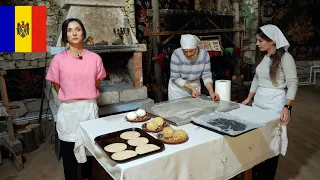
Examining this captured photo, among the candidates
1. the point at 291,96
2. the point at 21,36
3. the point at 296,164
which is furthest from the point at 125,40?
the point at 296,164

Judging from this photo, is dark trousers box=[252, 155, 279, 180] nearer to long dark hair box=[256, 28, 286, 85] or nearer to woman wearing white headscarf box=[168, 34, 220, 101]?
long dark hair box=[256, 28, 286, 85]

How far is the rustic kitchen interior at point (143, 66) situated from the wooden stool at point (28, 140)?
0.04 ft

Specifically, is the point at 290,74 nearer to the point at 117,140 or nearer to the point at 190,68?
the point at 190,68

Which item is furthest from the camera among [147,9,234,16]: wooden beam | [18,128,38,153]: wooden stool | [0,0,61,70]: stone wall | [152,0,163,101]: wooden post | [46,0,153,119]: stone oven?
[147,9,234,16]: wooden beam

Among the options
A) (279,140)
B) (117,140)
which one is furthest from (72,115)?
(279,140)

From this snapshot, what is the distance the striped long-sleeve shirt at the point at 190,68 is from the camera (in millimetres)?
2814

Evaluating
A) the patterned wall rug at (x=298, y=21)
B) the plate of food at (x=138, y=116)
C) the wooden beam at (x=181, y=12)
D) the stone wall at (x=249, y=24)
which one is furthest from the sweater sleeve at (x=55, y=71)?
the patterned wall rug at (x=298, y=21)

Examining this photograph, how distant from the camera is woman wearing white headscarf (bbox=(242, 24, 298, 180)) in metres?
2.20

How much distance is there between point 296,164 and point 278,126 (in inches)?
52.0

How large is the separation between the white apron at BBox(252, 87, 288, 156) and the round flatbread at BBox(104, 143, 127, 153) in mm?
1218

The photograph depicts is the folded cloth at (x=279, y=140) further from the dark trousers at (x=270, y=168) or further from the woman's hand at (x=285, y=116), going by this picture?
the dark trousers at (x=270, y=168)

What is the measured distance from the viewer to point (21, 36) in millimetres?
2492

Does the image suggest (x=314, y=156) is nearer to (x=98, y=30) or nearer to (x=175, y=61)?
(x=175, y=61)

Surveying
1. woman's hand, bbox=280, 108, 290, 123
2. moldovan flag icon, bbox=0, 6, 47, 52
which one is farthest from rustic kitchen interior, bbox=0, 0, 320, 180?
moldovan flag icon, bbox=0, 6, 47, 52
